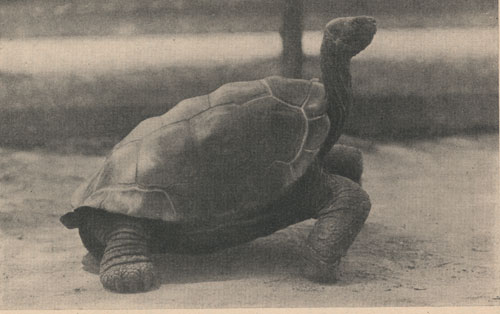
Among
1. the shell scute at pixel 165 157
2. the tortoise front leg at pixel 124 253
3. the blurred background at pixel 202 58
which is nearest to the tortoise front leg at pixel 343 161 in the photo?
the shell scute at pixel 165 157

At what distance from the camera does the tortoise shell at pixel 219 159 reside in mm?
4074

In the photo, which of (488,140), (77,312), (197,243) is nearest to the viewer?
(77,312)

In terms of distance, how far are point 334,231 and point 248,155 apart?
61cm

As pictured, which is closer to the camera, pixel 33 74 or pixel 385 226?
pixel 385 226

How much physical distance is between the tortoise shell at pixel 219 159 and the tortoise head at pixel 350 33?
34cm

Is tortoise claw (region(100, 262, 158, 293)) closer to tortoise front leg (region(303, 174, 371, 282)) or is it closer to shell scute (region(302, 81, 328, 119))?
tortoise front leg (region(303, 174, 371, 282))

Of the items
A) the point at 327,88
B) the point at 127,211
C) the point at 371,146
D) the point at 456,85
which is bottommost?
the point at 371,146

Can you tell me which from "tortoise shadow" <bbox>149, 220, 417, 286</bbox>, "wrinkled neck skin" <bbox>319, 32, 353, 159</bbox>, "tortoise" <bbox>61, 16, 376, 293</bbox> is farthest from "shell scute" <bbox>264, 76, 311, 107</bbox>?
"tortoise shadow" <bbox>149, 220, 417, 286</bbox>

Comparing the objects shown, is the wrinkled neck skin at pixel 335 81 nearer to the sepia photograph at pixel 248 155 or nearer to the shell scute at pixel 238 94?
the sepia photograph at pixel 248 155

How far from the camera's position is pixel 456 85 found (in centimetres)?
676

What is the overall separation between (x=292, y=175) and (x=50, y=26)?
3356 millimetres

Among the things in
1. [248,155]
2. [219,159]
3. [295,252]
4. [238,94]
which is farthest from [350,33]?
[295,252]

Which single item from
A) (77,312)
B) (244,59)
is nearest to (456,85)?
(244,59)

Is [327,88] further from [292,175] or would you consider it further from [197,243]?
[197,243]
